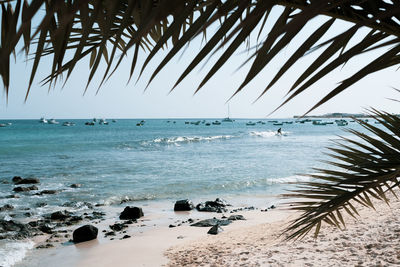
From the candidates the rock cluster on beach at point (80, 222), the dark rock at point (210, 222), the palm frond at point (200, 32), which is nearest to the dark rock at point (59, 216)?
the rock cluster on beach at point (80, 222)

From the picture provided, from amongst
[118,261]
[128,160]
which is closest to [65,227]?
[118,261]

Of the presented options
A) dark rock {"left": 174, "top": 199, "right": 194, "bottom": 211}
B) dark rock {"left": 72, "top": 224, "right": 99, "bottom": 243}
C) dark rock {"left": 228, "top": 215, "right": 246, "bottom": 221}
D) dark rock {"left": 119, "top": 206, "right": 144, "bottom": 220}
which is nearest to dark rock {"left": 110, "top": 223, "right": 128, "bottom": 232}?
dark rock {"left": 119, "top": 206, "right": 144, "bottom": 220}

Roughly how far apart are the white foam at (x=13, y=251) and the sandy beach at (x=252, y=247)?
821 mm

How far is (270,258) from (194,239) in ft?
10.4

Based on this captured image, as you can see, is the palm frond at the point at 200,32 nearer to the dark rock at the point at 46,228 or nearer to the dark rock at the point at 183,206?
the dark rock at the point at 46,228

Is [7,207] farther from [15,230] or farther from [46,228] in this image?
[46,228]

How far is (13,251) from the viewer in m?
8.55

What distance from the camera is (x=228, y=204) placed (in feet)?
44.2

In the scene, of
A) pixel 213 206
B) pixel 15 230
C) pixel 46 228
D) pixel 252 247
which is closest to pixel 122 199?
pixel 213 206

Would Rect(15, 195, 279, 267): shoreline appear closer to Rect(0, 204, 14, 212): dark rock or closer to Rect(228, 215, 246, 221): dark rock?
Rect(228, 215, 246, 221): dark rock

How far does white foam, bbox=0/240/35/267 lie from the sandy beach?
82 centimetres

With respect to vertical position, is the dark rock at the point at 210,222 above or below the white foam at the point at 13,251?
above

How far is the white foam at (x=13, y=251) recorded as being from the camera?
7875mm

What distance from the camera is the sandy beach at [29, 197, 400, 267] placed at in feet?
19.4
